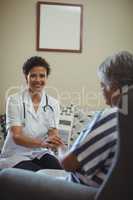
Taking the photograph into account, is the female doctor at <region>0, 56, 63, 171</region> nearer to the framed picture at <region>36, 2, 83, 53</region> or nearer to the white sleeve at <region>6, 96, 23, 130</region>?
the white sleeve at <region>6, 96, 23, 130</region>

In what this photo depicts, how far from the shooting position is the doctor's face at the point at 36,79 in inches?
104

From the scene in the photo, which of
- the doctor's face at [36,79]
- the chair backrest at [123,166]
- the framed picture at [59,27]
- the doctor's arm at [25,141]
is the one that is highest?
the framed picture at [59,27]

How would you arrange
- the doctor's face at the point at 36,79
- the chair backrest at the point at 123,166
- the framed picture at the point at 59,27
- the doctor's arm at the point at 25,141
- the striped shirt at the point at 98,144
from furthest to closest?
the framed picture at the point at 59,27
the doctor's face at the point at 36,79
the doctor's arm at the point at 25,141
the striped shirt at the point at 98,144
the chair backrest at the point at 123,166

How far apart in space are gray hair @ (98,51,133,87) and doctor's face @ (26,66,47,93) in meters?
1.15

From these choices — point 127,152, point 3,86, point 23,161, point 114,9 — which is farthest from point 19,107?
point 114,9

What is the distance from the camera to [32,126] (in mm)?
2584

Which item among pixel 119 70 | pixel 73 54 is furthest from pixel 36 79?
pixel 119 70

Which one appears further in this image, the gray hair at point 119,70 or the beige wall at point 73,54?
the beige wall at point 73,54

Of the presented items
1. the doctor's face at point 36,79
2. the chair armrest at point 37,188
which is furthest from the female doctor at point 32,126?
the chair armrest at point 37,188

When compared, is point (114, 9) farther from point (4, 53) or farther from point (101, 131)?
point (101, 131)

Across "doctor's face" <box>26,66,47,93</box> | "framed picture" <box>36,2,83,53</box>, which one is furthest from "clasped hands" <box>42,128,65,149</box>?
"framed picture" <box>36,2,83,53</box>

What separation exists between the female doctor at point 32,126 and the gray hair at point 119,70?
3.08ft

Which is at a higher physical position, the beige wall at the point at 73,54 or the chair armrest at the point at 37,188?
the beige wall at the point at 73,54

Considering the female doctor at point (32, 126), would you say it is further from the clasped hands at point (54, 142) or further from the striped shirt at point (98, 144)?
the striped shirt at point (98, 144)
